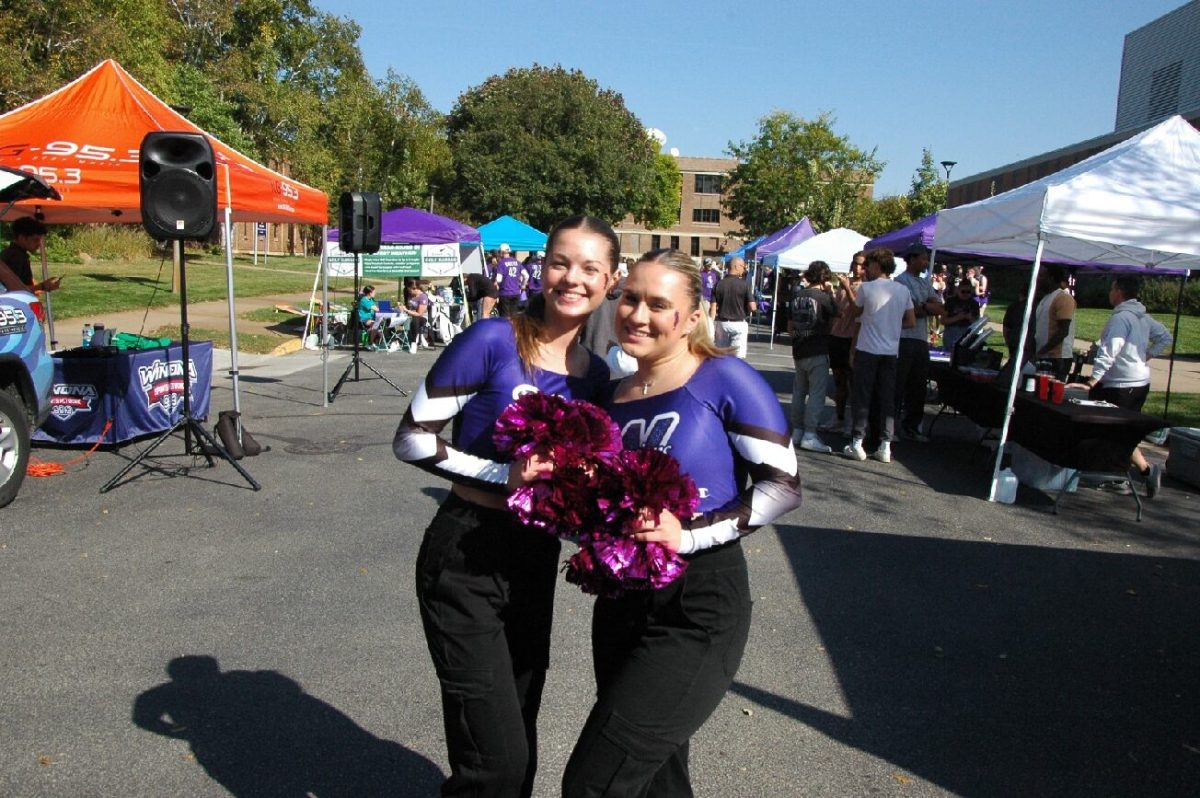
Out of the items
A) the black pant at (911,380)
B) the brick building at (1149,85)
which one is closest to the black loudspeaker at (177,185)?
the black pant at (911,380)

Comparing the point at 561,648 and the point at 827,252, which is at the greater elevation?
the point at 827,252

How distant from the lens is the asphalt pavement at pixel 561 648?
3.53 m

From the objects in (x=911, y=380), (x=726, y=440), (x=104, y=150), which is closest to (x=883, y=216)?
(x=911, y=380)

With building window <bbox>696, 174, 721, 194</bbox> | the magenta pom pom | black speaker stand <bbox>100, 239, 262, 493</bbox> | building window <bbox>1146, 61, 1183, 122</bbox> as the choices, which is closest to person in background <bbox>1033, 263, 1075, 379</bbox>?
black speaker stand <bbox>100, 239, 262, 493</bbox>

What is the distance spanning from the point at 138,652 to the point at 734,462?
334 cm

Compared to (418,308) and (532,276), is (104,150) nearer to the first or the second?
(418,308)

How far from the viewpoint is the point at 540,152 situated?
52719 millimetres

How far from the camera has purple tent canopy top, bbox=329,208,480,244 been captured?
62.1 ft

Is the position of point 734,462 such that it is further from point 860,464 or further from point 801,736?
point 860,464

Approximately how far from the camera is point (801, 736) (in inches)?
151

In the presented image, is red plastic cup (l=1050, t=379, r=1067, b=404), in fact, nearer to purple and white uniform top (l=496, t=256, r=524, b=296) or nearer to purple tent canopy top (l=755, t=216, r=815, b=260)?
purple and white uniform top (l=496, t=256, r=524, b=296)

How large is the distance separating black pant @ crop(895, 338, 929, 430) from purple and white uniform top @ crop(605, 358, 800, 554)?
8060mm

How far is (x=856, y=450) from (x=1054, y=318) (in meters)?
2.66

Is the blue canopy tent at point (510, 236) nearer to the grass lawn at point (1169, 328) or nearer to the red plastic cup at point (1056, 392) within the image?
the grass lawn at point (1169, 328)
